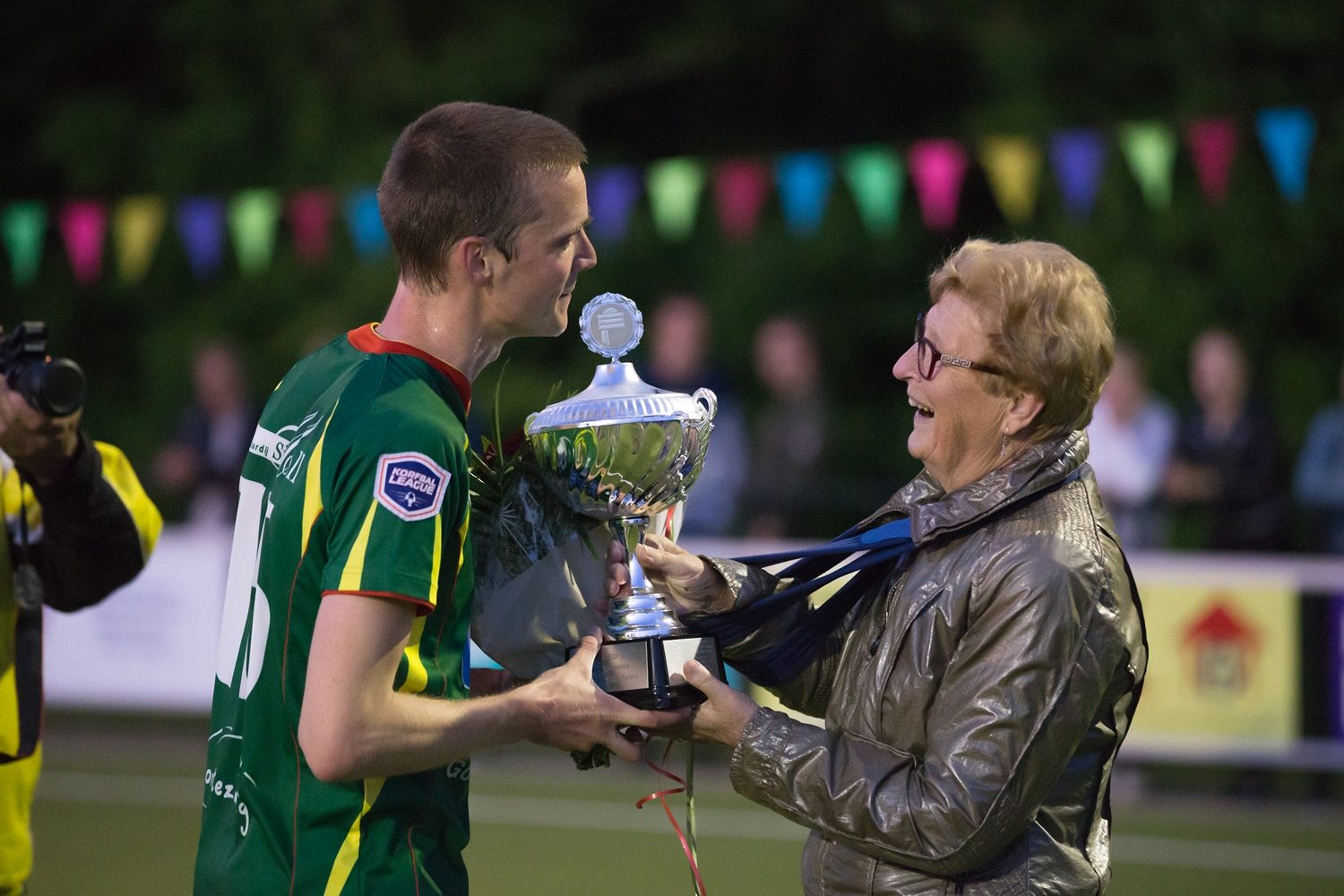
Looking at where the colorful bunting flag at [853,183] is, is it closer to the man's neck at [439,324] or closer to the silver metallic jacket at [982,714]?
the man's neck at [439,324]

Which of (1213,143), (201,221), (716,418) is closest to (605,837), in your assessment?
(716,418)

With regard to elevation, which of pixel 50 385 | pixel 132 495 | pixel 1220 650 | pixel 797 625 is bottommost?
pixel 1220 650

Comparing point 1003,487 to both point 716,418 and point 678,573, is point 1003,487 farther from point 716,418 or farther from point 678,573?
point 716,418

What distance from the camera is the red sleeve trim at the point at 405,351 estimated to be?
2.53 metres

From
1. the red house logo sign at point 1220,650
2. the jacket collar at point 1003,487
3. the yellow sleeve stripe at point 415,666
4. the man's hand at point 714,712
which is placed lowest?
the red house logo sign at point 1220,650

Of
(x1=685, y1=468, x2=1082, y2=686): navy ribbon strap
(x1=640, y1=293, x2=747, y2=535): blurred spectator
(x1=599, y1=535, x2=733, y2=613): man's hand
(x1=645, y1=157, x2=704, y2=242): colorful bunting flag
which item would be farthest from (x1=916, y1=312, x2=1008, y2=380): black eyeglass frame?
(x1=645, y1=157, x2=704, y2=242): colorful bunting flag

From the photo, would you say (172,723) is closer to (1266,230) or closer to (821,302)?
(821,302)

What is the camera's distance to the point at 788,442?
9.23m

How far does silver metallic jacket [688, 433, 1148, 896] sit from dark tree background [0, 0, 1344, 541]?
1014 centimetres

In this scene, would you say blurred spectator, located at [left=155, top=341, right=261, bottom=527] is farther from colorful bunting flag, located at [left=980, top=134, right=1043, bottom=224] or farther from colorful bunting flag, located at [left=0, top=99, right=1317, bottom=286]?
colorful bunting flag, located at [left=980, top=134, right=1043, bottom=224]

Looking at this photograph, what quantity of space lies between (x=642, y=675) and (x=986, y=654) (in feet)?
1.99

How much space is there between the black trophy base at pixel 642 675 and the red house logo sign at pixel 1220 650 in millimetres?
5499

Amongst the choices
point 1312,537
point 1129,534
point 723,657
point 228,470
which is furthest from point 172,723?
point 723,657

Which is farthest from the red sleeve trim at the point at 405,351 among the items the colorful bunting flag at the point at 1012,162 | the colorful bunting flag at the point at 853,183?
the colorful bunting flag at the point at 1012,162
